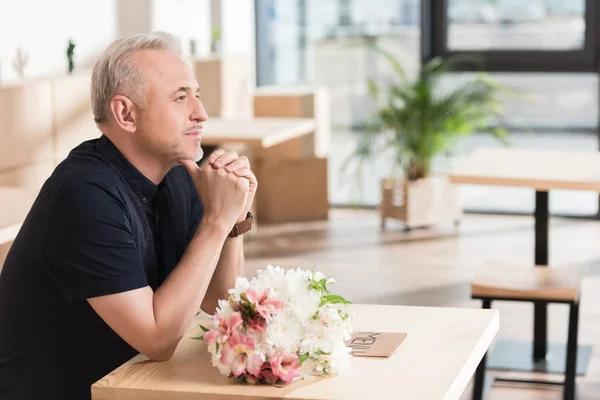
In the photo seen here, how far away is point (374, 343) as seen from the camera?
2092mm

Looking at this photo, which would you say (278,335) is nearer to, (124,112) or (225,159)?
(225,159)

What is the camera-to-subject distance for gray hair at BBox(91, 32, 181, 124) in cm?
218

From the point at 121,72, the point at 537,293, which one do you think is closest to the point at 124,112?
the point at 121,72

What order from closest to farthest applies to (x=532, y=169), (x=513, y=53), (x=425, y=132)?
1. (x=532, y=169)
2. (x=425, y=132)
3. (x=513, y=53)

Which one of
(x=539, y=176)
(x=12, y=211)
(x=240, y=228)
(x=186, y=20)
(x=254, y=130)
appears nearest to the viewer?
(x=240, y=228)

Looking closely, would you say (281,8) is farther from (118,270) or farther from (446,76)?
(118,270)

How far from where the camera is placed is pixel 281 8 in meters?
8.02

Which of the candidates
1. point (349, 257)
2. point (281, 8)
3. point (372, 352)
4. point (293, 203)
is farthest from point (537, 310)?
point (281, 8)

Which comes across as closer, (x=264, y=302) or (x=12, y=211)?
(x=264, y=302)

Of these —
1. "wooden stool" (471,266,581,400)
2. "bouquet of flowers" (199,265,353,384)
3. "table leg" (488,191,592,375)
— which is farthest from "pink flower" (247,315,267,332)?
"table leg" (488,191,592,375)

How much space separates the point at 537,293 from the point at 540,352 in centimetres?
73

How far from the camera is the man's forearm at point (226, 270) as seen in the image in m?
2.40

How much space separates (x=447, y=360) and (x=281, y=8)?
6.29 m

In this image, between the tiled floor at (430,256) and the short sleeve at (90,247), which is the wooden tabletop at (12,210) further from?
the tiled floor at (430,256)
